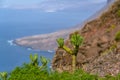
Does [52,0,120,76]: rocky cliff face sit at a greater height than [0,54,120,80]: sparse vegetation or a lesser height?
greater

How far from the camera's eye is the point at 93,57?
183ft

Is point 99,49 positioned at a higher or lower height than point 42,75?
higher

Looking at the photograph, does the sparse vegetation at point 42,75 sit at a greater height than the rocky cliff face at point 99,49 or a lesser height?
lesser

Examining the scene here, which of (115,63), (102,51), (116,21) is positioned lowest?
(115,63)

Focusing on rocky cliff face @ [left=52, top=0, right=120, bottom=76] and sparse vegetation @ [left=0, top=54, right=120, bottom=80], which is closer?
sparse vegetation @ [left=0, top=54, right=120, bottom=80]

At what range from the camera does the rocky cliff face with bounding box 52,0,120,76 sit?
48903mm

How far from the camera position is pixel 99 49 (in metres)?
57.4

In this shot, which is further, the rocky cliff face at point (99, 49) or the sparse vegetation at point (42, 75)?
the rocky cliff face at point (99, 49)

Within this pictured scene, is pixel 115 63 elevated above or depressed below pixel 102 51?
below

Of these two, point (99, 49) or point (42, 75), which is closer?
point (42, 75)

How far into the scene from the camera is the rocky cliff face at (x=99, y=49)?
160 feet

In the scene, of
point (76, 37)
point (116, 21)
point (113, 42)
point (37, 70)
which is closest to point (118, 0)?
point (116, 21)

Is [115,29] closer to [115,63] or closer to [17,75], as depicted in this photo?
[115,63]

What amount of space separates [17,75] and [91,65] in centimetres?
1091
